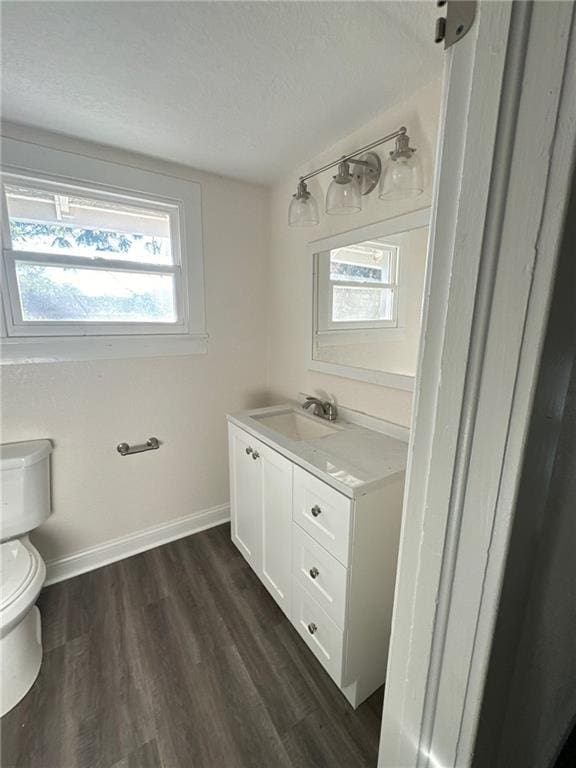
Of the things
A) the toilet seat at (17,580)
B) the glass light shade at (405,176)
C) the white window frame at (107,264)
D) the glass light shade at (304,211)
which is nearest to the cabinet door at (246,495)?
the white window frame at (107,264)

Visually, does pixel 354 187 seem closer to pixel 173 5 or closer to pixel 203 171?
pixel 173 5

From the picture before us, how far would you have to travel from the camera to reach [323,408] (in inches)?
70.2

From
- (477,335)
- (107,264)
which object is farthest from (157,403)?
(477,335)

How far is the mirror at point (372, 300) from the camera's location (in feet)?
4.42

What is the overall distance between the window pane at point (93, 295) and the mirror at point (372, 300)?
90 centimetres

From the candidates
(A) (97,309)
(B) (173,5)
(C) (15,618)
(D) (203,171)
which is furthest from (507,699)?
(D) (203,171)

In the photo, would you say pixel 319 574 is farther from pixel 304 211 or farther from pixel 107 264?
pixel 107 264

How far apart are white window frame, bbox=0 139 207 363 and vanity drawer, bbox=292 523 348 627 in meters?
1.27

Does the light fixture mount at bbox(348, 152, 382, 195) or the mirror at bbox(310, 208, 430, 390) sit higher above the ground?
the light fixture mount at bbox(348, 152, 382, 195)

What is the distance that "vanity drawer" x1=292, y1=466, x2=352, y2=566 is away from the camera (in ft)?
3.59

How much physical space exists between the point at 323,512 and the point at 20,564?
127 cm

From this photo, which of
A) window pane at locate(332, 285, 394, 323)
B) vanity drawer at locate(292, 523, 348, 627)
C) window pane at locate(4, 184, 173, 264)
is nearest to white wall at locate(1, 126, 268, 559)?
window pane at locate(4, 184, 173, 264)

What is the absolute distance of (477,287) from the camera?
0.42m

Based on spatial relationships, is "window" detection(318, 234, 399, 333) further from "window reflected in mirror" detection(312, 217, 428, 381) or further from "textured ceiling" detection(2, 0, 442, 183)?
"textured ceiling" detection(2, 0, 442, 183)
